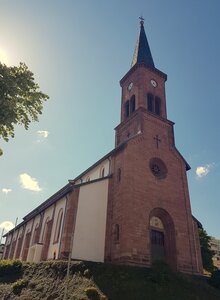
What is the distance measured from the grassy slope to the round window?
9.62m

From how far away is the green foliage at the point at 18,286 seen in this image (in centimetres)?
1901

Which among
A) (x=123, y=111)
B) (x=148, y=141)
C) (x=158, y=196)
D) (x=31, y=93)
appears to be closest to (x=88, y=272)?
(x=158, y=196)

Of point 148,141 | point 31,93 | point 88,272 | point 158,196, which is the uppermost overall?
point 148,141

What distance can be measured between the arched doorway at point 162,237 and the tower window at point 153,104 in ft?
38.9

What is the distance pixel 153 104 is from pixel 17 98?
19916 mm

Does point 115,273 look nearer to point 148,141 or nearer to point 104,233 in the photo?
point 104,233

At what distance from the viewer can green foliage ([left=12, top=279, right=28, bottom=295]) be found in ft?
62.4

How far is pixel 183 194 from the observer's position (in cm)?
2778

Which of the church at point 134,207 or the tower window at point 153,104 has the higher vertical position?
the tower window at point 153,104

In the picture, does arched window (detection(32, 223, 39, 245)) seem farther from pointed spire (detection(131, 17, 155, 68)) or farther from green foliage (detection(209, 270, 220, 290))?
pointed spire (detection(131, 17, 155, 68))

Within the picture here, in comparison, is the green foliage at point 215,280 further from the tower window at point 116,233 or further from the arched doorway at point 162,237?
the tower window at point 116,233

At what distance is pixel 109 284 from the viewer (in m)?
17.4

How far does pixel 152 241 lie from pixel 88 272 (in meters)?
7.96

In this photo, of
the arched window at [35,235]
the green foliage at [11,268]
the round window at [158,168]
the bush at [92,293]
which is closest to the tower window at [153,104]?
the round window at [158,168]
